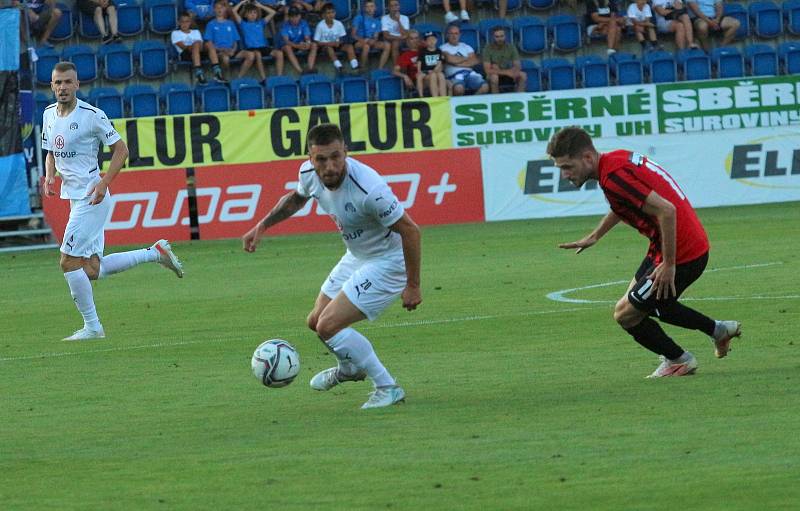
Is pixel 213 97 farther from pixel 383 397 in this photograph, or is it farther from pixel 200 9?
pixel 383 397

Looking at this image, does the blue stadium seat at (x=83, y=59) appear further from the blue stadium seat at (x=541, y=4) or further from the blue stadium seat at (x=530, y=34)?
the blue stadium seat at (x=541, y=4)

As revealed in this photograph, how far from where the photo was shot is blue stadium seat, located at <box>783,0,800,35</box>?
2938 cm

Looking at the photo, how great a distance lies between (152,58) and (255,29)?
83.1 inches

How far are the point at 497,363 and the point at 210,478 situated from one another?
3.79 metres

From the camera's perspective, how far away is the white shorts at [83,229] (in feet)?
42.1

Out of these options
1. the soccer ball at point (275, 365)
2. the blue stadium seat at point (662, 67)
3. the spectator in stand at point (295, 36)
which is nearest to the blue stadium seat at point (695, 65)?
the blue stadium seat at point (662, 67)

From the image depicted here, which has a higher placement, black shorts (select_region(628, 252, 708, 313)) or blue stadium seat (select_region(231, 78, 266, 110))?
black shorts (select_region(628, 252, 708, 313))

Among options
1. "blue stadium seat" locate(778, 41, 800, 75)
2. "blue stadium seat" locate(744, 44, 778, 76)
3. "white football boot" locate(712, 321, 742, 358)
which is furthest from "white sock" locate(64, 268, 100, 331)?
"blue stadium seat" locate(778, 41, 800, 75)

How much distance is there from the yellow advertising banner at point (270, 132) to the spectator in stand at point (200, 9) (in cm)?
402

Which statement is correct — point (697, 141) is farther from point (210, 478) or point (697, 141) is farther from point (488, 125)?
point (210, 478)

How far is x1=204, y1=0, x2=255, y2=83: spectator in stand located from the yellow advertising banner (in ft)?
10.4

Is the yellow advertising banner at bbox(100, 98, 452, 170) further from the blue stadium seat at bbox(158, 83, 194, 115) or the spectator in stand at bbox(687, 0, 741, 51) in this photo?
the spectator in stand at bbox(687, 0, 741, 51)

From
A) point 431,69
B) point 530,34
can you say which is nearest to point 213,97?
point 431,69

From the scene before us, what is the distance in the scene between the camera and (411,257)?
26.7 feet
